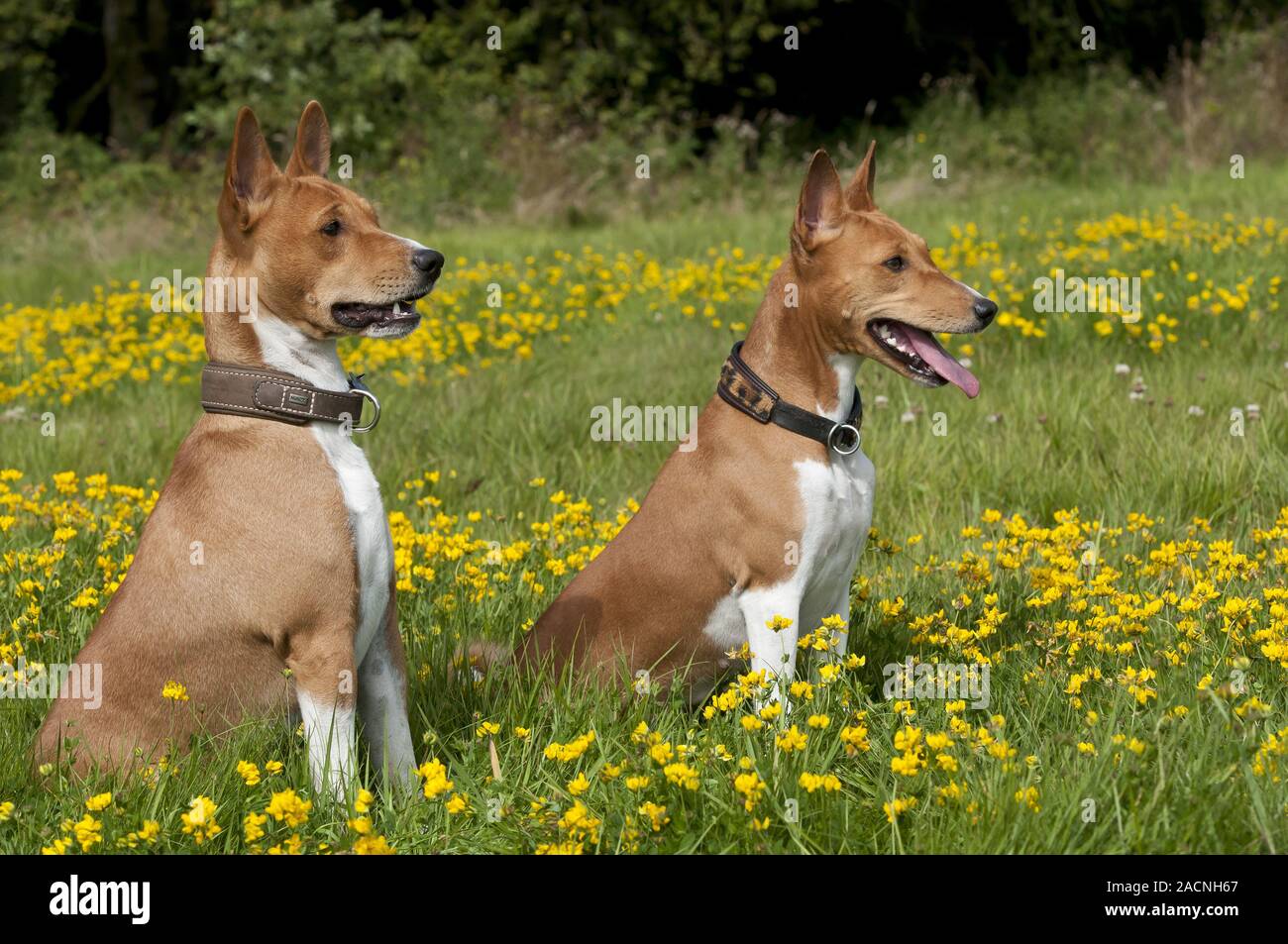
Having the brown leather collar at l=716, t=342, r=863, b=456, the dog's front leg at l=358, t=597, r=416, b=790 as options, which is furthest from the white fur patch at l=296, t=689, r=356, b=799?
the brown leather collar at l=716, t=342, r=863, b=456

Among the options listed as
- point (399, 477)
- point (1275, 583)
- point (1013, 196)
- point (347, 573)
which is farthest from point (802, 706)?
point (1013, 196)

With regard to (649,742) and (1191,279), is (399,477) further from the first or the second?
(1191,279)

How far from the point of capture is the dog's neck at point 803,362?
393cm

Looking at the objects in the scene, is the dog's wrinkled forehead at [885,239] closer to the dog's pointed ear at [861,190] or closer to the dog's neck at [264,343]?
the dog's pointed ear at [861,190]

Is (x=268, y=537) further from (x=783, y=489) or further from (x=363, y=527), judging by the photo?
(x=783, y=489)

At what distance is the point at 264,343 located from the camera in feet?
11.2

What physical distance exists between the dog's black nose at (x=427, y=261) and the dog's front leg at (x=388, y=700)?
855 mm

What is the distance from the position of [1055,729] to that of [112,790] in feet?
7.47

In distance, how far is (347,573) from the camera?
3258mm

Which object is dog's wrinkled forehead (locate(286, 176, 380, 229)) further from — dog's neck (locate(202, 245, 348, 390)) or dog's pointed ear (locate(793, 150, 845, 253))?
dog's pointed ear (locate(793, 150, 845, 253))

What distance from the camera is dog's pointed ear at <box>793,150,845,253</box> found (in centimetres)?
395

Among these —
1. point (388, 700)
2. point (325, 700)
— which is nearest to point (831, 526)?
point (388, 700)

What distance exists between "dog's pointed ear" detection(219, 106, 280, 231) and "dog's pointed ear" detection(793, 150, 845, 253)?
1.49m
